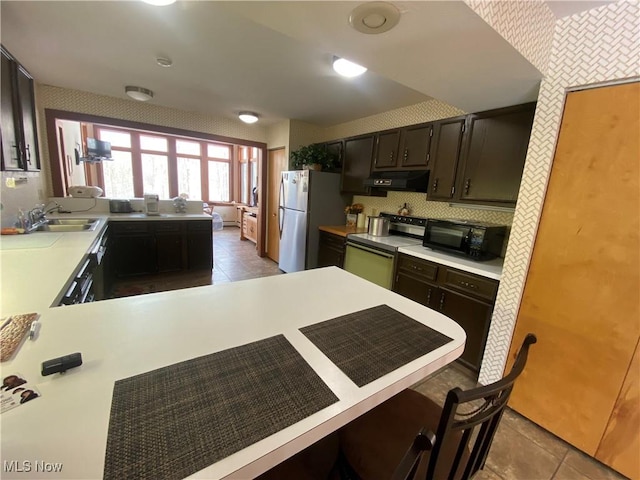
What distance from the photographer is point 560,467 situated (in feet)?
5.02

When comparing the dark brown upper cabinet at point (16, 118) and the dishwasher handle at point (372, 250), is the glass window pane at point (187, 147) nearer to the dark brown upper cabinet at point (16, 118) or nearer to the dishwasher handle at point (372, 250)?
the dark brown upper cabinet at point (16, 118)

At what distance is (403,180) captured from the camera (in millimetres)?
2834

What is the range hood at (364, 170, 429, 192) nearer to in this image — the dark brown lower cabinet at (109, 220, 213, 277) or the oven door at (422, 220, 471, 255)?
the oven door at (422, 220, 471, 255)

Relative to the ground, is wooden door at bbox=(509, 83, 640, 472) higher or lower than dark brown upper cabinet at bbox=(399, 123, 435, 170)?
lower

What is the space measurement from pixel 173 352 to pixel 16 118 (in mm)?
2816

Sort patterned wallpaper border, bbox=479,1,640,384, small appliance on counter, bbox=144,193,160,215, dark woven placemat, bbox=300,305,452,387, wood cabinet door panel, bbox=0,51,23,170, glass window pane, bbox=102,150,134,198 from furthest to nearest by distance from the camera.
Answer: glass window pane, bbox=102,150,134,198
small appliance on counter, bbox=144,193,160,215
wood cabinet door panel, bbox=0,51,23,170
patterned wallpaper border, bbox=479,1,640,384
dark woven placemat, bbox=300,305,452,387

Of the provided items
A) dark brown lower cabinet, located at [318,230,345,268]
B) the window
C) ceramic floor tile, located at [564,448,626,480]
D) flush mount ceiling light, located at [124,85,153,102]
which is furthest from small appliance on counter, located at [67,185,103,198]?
ceramic floor tile, located at [564,448,626,480]

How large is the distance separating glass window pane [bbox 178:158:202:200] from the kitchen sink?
16.6 feet

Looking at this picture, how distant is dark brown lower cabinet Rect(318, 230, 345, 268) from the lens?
11.5ft

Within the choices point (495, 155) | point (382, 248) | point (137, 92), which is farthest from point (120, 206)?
point (495, 155)

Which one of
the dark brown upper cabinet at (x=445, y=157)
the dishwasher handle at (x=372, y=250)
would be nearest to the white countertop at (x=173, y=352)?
the dishwasher handle at (x=372, y=250)

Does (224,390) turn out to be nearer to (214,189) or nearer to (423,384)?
(423,384)

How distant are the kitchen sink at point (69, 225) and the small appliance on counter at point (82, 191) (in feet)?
2.42

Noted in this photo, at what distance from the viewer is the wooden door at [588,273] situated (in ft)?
4.59
